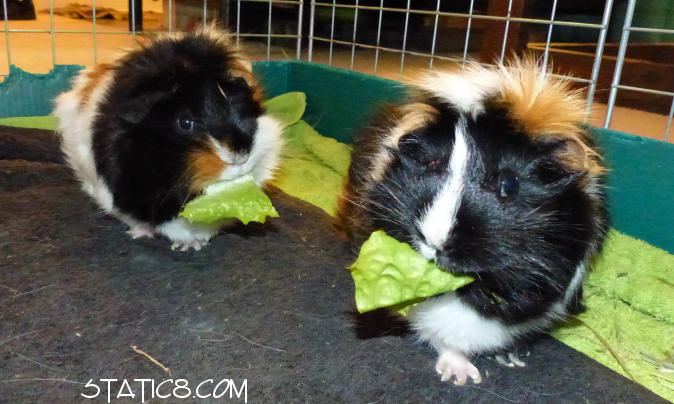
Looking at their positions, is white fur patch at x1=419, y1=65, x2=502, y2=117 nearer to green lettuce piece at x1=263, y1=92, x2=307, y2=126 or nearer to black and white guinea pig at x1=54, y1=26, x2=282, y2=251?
black and white guinea pig at x1=54, y1=26, x2=282, y2=251

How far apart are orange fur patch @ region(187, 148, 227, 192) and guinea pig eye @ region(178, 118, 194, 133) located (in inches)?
3.0

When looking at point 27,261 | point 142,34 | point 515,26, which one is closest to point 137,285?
point 27,261

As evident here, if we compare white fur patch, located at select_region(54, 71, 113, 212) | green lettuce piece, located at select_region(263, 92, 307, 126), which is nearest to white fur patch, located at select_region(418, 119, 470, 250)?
white fur patch, located at select_region(54, 71, 113, 212)

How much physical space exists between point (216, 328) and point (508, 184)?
76 cm

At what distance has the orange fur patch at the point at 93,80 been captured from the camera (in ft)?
5.87

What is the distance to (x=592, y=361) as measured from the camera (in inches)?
51.8

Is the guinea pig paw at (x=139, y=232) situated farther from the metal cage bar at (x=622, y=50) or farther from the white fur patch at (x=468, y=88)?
the metal cage bar at (x=622, y=50)

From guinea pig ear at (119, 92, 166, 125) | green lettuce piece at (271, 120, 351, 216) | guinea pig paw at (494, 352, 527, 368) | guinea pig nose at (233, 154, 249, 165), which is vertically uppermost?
guinea pig ear at (119, 92, 166, 125)

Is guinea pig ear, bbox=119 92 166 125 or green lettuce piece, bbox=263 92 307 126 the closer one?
guinea pig ear, bbox=119 92 166 125

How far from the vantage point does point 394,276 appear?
3.37 feet

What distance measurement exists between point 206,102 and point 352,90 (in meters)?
1.13

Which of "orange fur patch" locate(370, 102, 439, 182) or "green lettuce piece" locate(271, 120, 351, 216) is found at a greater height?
"orange fur patch" locate(370, 102, 439, 182)

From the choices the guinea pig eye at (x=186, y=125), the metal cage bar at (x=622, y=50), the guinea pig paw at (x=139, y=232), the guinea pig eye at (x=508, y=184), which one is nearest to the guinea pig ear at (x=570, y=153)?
the guinea pig eye at (x=508, y=184)

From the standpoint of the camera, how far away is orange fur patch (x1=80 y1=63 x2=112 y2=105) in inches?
70.5
